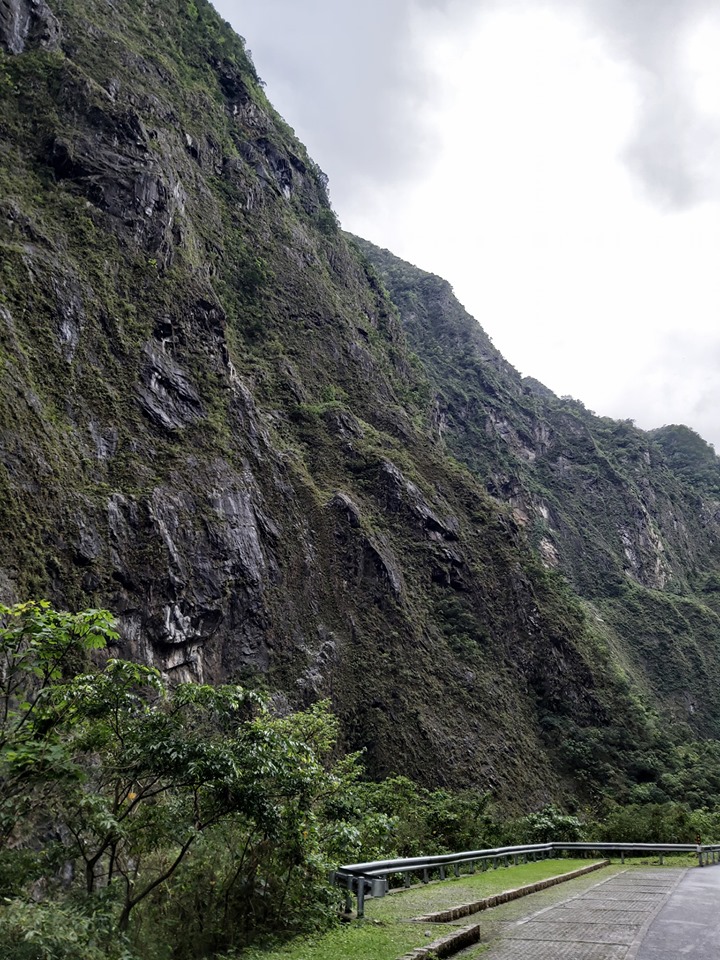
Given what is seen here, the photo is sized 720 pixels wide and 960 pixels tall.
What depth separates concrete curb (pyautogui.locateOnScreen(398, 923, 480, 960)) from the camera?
5.90m

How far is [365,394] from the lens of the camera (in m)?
52.5

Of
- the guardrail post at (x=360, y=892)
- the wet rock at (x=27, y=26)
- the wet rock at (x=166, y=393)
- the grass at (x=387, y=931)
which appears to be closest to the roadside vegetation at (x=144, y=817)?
the grass at (x=387, y=931)

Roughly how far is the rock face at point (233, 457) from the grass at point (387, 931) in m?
16.1

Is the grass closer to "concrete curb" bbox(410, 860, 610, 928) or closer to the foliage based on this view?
"concrete curb" bbox(410, 860, 610, 928)

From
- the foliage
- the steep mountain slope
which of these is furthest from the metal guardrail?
the steep mountain slope

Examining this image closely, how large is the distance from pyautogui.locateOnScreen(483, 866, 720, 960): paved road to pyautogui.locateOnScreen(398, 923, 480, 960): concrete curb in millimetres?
291

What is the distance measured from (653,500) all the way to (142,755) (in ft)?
348

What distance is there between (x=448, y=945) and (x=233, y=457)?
3041 cm

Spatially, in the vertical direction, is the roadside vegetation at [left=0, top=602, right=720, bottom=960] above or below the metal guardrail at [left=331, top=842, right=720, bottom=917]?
above

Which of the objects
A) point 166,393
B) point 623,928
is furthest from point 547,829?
point 166,393

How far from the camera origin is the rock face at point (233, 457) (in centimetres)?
2709

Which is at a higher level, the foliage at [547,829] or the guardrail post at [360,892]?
the guardrail post at [360,892]

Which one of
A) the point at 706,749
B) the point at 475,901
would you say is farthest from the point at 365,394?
the point at 475,901

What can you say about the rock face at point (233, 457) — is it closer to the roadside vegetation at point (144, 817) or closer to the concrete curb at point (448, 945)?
the roadside vegetation at point (144, 817)
